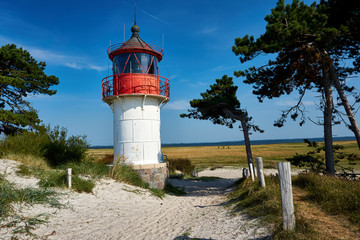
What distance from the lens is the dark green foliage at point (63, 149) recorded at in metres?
13.1

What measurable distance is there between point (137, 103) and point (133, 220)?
686 centimetres

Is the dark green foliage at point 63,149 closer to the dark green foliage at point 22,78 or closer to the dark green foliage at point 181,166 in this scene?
the dark green foliage at point 22,78

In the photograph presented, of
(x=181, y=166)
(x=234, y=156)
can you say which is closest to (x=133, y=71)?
(x=181, y=166)

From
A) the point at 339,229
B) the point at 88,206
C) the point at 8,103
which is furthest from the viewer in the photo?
the point at 8,103

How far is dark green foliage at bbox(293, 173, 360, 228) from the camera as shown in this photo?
582 centimetres

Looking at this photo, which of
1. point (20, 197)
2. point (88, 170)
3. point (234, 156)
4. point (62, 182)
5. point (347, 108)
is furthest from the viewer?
point (234, 156)

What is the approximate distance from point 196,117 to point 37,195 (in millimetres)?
11433

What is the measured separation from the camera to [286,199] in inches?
199

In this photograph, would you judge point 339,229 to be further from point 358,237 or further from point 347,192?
point 347,192

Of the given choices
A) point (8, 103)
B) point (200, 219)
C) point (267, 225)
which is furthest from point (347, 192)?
point (8, 103)

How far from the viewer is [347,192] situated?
6.46 metres

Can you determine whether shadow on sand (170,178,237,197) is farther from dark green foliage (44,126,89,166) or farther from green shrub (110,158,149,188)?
dark green foliage (44,126,89,166)

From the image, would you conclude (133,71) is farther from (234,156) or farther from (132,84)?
(234,156)

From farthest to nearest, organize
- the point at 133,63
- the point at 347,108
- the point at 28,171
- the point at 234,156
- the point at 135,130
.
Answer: the point at 234,156, the point at 135,130, the point at 133,63, the point at 347,108, the point at 28,171
